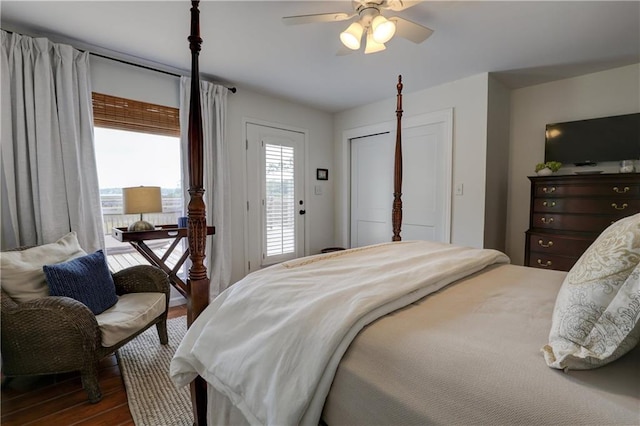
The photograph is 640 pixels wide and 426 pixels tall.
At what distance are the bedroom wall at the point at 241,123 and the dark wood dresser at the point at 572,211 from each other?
2.63 m

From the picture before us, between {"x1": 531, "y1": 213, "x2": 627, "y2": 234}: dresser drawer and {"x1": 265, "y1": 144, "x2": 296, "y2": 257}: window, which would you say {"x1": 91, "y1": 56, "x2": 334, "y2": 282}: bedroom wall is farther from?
{"x1": 531, "y1": 213, "x2": 627, "y2": 234}: dresser drawer

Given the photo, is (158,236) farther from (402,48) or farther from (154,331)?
(402,48)

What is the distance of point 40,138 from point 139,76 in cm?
105

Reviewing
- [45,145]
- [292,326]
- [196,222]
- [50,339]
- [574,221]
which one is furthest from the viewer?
[574,221]

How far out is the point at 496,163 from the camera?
3.26 metres

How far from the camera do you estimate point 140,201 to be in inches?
97.7

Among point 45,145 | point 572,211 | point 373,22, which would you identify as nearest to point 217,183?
point 45,145

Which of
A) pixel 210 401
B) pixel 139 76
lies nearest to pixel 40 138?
pixel 139 76

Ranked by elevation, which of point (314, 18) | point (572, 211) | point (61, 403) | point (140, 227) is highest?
point (314, 18)

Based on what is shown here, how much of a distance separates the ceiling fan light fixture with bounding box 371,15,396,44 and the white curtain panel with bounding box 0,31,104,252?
239 centimetres

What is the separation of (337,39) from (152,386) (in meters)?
2.80

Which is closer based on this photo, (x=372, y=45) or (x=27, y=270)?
(x=27, y=270)

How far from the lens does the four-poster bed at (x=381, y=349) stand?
604 millimetres

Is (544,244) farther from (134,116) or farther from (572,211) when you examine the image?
(134,116)
